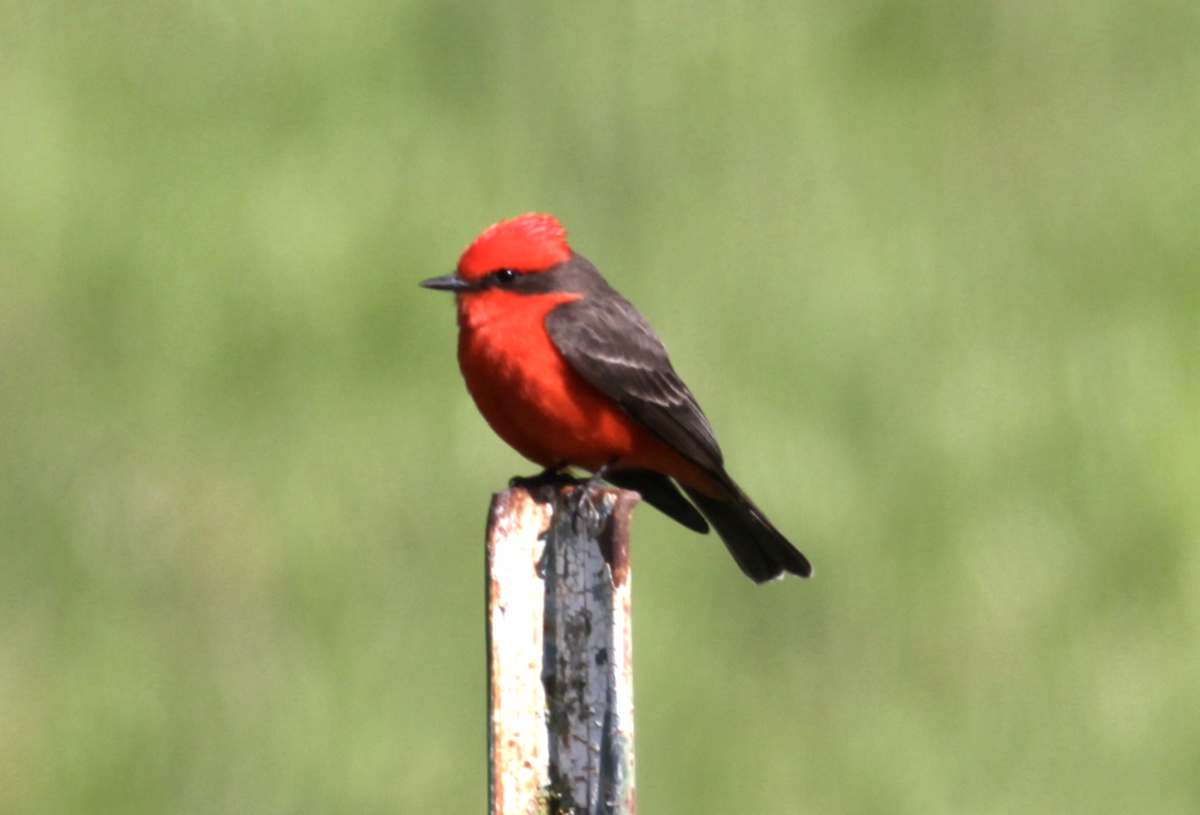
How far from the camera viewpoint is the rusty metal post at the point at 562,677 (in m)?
3.16

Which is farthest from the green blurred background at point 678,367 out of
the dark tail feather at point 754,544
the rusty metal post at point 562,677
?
the rusty metal post at point 562,677

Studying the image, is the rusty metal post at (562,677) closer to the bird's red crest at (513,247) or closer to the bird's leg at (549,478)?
the bird's leg at (549,478)

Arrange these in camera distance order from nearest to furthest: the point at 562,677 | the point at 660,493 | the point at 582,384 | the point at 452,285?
the point at 562,677 < the point at 582,384 < the point at 452,285 < the point at 660,493

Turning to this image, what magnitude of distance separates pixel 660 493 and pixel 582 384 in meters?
0.50

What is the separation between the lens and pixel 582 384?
5.21 meters

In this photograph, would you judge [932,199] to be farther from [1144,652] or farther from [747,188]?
[1144,652]

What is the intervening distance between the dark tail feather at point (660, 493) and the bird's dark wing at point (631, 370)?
0.48 feet

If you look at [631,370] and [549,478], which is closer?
[631,370]

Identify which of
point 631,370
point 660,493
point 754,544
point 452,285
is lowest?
point 754,544

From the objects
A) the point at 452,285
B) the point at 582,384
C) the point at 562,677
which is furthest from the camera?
the point at 452,285

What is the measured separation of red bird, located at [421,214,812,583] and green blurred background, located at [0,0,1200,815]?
2.29 feet

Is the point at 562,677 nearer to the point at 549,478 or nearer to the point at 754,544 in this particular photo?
the point at 549,478

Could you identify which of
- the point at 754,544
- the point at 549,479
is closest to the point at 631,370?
the point at 549,479

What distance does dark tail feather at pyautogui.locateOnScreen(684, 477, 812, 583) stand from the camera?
5.59m
